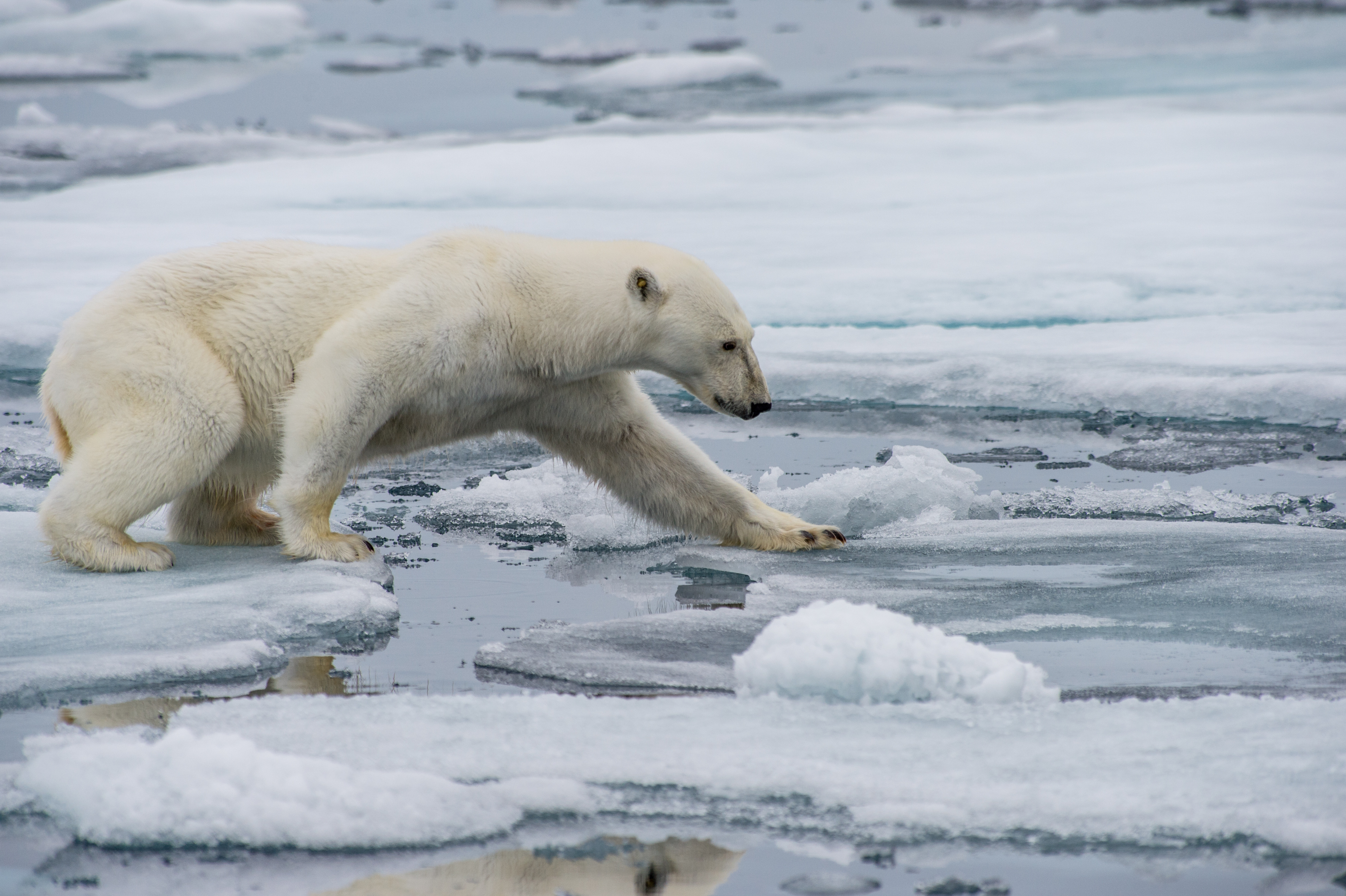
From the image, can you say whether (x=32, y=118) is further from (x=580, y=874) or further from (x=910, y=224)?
(x=580, y=874)

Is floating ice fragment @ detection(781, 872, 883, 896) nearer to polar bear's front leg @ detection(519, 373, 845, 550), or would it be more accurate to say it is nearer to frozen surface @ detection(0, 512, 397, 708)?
frozen surface @ detection(0, 512, 397, 708)

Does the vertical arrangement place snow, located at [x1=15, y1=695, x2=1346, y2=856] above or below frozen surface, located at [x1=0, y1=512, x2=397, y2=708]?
above

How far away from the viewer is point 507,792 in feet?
7.46

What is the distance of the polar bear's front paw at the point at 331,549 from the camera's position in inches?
150

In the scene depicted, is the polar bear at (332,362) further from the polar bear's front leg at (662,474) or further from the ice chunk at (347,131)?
the ice chunk at (347,131)

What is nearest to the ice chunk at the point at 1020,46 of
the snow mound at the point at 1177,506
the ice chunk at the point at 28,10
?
the ice chunk at the point at 28,10

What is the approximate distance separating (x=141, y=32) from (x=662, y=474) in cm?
1990

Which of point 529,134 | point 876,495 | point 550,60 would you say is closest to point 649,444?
point 876,495

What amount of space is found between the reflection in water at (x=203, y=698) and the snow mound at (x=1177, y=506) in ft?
8.03

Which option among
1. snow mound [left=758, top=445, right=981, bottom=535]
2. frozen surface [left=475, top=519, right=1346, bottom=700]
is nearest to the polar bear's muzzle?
frozen surface [left=475, top=519, right=1346, bottom=700]

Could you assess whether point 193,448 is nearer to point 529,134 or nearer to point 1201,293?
point 1201,293

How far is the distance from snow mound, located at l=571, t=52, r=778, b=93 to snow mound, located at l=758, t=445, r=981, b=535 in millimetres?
13783

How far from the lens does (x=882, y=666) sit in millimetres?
2701

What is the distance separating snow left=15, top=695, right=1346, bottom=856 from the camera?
2.16m
